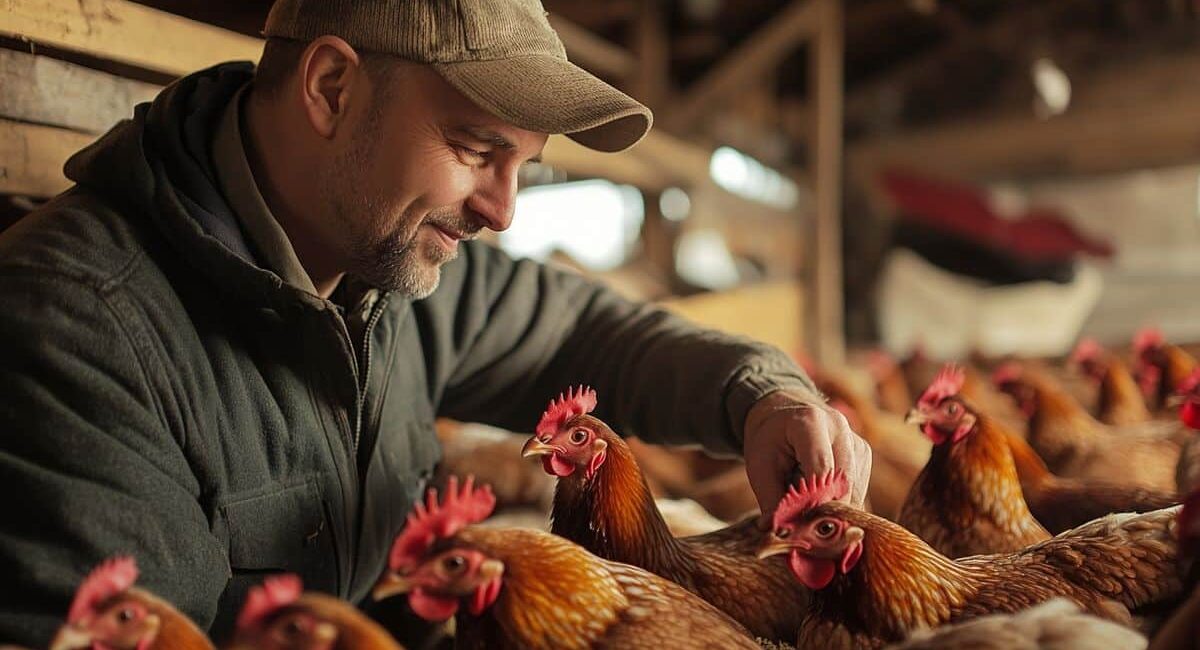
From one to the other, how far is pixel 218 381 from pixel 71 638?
55cm

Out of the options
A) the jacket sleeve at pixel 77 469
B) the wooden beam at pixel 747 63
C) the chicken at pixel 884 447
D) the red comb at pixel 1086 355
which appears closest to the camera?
the jacket sleeve at pixel 77 469

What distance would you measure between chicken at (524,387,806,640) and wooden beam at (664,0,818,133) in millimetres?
4115

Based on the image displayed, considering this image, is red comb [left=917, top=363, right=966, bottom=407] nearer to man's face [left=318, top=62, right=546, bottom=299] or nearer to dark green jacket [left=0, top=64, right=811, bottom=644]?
dark green jacket [left=0, top=64, right=811, bottom=644]

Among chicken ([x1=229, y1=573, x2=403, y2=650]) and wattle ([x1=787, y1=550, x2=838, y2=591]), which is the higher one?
chicken ([x1=229, y1=573, x2=403, y2=650])

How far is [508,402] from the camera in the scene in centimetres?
189

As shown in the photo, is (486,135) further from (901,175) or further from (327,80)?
(901,175)

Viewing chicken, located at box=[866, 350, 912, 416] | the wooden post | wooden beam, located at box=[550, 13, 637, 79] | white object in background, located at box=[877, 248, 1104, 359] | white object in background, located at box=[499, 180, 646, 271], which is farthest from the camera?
white object in background, located at box=[877, 248, 1104, 359]

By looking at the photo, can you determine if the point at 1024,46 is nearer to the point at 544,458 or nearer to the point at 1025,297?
the point at 1025,297

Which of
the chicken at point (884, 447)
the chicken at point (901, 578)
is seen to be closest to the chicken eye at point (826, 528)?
the chicken at point (901, 578)

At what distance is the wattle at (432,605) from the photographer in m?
0.90

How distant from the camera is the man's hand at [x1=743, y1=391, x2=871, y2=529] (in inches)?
50.1

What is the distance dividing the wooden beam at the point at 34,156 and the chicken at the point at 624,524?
1.02m

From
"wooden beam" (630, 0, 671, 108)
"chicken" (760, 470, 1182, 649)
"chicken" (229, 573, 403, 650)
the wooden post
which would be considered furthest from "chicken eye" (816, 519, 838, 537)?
the wooden post

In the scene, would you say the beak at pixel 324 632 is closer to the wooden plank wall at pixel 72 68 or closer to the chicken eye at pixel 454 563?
the chicken eye at pixel 454 563
